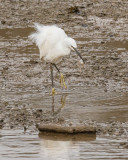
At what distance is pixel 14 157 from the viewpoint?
22.5ft

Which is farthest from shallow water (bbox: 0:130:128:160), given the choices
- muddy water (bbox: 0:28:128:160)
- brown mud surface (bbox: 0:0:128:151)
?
brown mud surface (bbox: 0:0:128:151)

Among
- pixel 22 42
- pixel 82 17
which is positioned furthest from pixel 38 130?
pixel 82 17

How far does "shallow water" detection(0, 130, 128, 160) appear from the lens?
6.86 m

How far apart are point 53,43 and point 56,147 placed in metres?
3.94

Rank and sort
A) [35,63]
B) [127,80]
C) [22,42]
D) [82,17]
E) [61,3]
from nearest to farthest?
1. [127,80]
2. [35,63]
3. [22,42]
4. [82,17]
5. [61,3]

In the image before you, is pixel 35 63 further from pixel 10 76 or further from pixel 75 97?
pixel 75 97

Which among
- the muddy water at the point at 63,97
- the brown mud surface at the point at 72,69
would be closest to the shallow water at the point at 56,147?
the muddy water at the point at 63,97

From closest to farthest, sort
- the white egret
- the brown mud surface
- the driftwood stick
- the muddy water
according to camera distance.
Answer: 1. the muddy water
2. the driftwood stick
3. the brown mud surface
4. the white egret

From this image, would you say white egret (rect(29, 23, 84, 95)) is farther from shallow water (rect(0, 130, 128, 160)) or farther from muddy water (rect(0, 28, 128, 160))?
shallow water (rect(0, 130, 128, 160))

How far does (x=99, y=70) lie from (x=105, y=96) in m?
2.23

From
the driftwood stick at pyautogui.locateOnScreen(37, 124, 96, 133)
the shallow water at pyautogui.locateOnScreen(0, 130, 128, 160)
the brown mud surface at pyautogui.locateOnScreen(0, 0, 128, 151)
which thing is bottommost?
the shallow water at pyautogui.locateOnScreen(0, 130, 128, 160)

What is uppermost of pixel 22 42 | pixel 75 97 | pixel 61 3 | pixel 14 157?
pixel 61 3

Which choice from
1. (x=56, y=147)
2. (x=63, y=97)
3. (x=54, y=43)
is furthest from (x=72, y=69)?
(x=56, y=147)

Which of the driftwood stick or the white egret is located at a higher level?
the white egret
